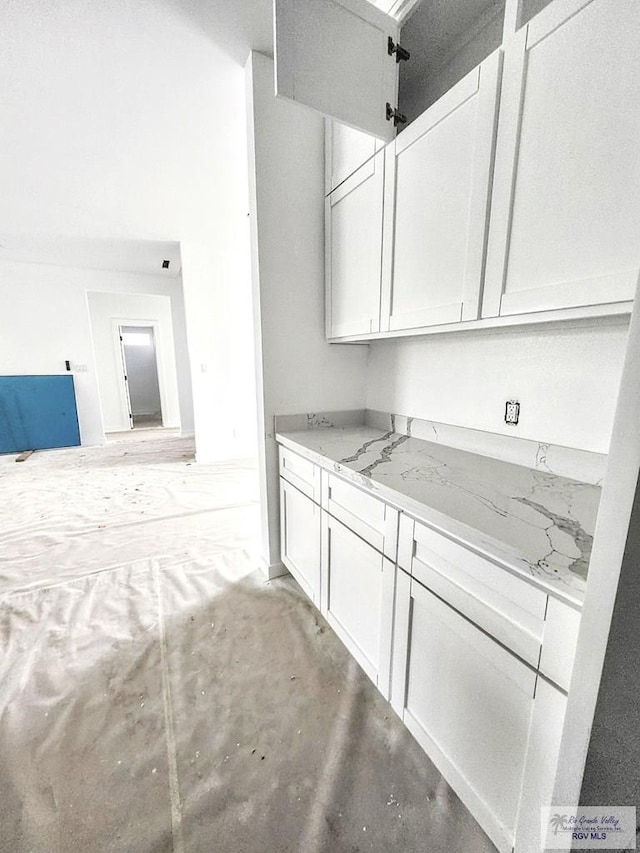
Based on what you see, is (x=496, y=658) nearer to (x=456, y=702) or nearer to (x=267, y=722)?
(x=456, y=702)

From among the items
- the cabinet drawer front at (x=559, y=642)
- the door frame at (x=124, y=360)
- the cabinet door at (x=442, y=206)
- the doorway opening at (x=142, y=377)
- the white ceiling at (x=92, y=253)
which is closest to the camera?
the cabinet drawer front at (x=559, y=642)

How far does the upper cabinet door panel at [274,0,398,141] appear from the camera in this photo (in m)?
1.13

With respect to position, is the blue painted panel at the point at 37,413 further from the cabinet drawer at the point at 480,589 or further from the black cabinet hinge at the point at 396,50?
the cabinet drawer at the point at 480,589

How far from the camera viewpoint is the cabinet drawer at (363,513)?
42.2 inches

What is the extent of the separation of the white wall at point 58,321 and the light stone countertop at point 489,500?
4.80 meters

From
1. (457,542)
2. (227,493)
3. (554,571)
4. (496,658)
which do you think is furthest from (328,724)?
(227,493)

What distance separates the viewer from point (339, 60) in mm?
1208

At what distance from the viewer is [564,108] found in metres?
0.85

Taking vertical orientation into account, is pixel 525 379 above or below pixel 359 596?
above

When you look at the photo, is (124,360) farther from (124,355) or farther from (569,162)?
(569,162)

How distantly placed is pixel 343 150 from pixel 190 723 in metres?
2.52

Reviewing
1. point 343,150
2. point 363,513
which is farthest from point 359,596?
point 343,150

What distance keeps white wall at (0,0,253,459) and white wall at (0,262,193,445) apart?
1.24m

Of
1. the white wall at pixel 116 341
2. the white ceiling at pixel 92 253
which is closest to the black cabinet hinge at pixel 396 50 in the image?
the white ceiling at pixel 92 253
